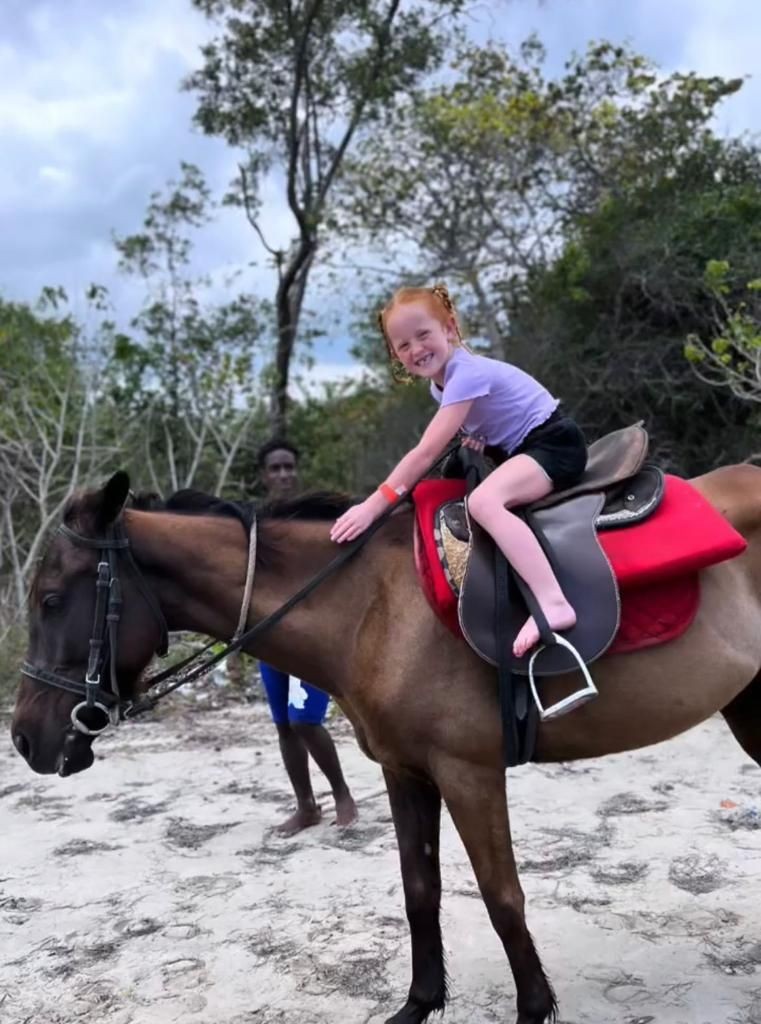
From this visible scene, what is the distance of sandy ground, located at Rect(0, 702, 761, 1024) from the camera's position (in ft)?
9.45

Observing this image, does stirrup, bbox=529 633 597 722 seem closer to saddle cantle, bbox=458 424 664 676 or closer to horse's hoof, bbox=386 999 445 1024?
saddle cantle, bbox=458 424 664 676

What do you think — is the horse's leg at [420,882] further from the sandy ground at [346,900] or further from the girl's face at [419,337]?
the girl's face at [419,337]

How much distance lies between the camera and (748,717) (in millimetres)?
2953

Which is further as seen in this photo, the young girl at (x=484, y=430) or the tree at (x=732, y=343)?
the tree at (x=732, y=343)

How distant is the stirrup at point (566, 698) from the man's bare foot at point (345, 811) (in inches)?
102

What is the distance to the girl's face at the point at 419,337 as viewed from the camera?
8.16ft

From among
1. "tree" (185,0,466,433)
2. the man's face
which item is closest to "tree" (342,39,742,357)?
"tree" (185,0,466,433)

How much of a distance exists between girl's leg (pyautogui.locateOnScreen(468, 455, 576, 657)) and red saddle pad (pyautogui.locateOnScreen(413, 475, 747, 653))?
173mm

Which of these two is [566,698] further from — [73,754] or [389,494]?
[73,754]

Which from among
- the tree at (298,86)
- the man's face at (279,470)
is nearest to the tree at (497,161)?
the tree at (298,86)

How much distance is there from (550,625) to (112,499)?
3.90 feet

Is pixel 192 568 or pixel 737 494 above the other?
pixel 192 568

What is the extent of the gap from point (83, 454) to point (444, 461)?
8875mm

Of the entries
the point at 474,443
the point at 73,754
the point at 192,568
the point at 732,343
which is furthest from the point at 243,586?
the point at 732,343
